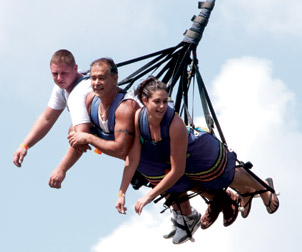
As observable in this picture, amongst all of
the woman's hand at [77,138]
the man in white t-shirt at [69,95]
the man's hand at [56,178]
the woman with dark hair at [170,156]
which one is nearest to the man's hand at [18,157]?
the man in white t-shirt at [69,95]

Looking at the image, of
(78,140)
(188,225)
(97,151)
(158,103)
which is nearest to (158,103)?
(158,103)

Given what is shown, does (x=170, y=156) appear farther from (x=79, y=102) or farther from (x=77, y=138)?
(x=79, y=102)

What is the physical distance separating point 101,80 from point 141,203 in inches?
53.1

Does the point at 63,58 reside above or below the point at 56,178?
above

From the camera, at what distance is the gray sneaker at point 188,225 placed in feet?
41.9

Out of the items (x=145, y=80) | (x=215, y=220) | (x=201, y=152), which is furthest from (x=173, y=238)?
(x=145, y=80)

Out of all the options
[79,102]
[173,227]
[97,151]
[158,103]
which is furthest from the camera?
[173,227]

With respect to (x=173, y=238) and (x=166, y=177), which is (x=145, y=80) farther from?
(x=173, y=238)

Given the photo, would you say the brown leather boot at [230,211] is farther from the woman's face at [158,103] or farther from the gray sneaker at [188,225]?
the woman's face at [158,103]

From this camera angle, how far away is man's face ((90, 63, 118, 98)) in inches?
436

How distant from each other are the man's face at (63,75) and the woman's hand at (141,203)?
1567mm

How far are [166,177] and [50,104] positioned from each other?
1882 millimetres

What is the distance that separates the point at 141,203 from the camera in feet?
36.2

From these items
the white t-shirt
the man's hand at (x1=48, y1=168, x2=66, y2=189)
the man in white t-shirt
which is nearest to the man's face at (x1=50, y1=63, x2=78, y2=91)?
the man in white t-shirt
